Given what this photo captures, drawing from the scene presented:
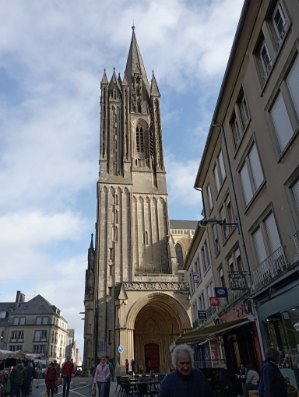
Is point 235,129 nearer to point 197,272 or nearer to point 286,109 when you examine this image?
point 286,109

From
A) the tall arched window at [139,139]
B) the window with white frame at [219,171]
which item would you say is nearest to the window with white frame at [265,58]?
the window with white frame at [219,171]

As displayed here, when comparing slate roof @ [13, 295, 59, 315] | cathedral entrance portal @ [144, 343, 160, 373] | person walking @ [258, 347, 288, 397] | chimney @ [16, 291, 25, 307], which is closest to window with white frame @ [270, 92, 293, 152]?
person walking @ [258, 347, 288, 397]

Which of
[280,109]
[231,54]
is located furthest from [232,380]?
[231,54]

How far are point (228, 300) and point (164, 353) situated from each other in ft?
72.9

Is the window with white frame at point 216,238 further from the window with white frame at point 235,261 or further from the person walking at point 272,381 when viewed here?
the person walking at point 272,381

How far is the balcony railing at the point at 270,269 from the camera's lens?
9.43 m

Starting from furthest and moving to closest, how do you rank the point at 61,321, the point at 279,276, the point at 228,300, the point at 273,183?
the point at 61,321 < the point at 228,300 < the point at 273,183 < the point at 279,276

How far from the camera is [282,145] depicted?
938cm

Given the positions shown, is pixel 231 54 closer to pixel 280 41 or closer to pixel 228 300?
pixel 280 41

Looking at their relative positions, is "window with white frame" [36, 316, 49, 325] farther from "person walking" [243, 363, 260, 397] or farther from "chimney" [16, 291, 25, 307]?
"person walking" [243, 363, 260, 397]

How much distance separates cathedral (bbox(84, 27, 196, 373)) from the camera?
3152 centimetres

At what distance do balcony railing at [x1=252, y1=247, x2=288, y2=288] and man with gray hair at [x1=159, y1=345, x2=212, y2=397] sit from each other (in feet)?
21.7

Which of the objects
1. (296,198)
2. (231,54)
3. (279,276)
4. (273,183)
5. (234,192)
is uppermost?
(231,54)

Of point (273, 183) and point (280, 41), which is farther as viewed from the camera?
point (273, 183)
